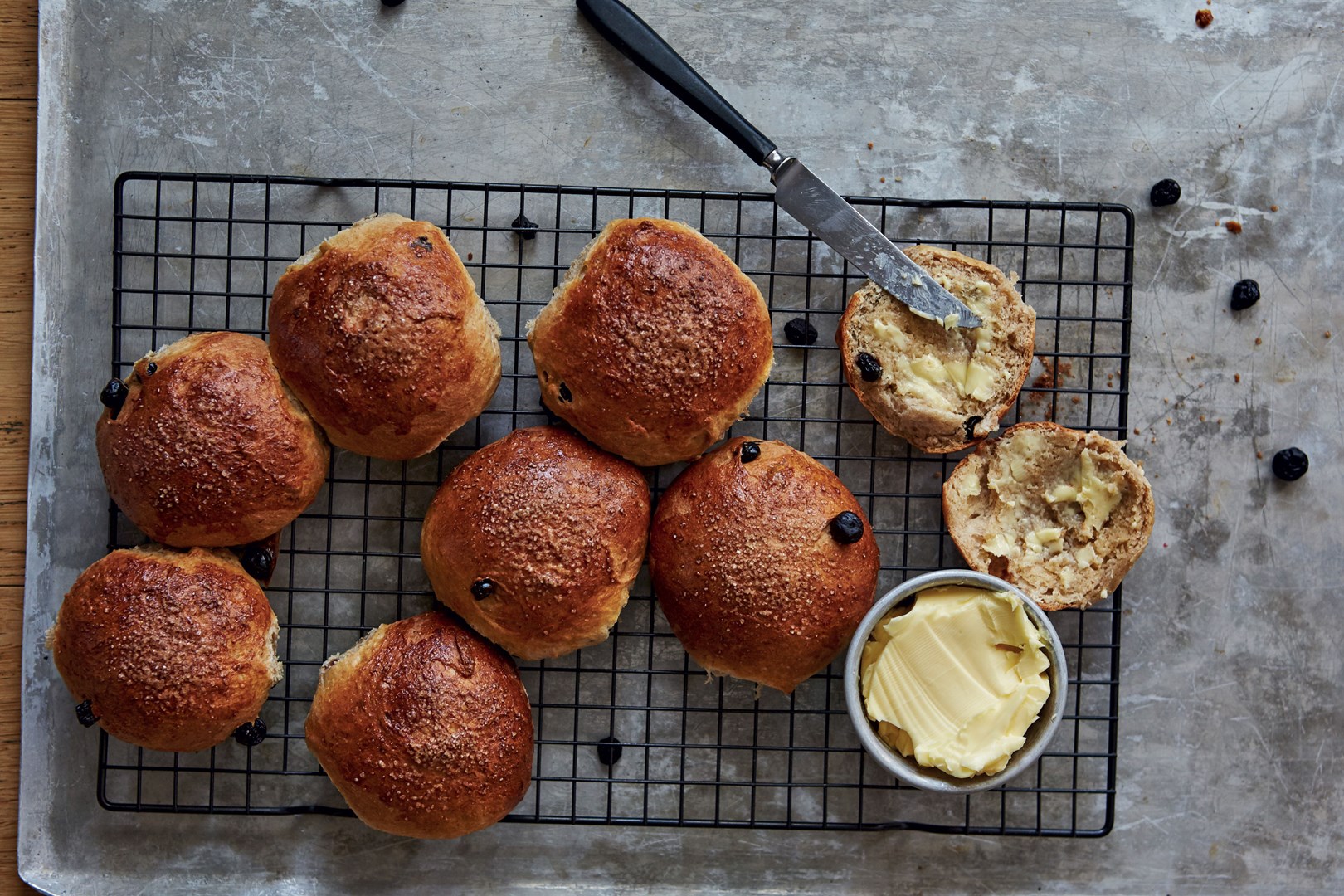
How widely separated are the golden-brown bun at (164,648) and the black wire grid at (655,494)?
24cm

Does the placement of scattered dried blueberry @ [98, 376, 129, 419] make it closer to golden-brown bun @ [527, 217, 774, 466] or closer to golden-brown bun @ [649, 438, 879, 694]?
golden-brown bun @ [527, 217, 774, 466]

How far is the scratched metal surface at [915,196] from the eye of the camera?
274cm

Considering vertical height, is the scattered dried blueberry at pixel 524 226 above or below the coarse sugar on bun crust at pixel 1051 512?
above

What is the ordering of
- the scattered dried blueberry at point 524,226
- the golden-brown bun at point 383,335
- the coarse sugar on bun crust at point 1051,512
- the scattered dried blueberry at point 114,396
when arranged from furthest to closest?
the scattered dried blueberry at point 524,226 → the coarse sugar on bun crust at point 1051,512 → the scattered dried blueberry at point 114,396 → the golden-brown bun at point 383,335

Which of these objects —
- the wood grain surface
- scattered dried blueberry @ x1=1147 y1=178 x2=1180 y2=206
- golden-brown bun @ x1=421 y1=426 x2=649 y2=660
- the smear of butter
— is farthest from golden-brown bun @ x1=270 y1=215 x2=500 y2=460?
scattered dried blueberry @ x1=1147 y1=178 x2=1180 y2=206

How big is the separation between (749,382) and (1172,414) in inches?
49.4

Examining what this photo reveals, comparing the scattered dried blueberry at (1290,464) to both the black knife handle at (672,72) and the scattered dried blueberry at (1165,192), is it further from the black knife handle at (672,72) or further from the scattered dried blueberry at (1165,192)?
the black knife handle at (672,72)

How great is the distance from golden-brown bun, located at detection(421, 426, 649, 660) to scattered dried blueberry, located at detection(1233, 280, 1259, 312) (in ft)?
5.69

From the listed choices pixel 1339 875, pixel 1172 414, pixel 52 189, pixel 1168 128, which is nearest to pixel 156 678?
pixel 52 189

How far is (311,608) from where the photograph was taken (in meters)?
2.73

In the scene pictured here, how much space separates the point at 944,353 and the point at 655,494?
2.76ft

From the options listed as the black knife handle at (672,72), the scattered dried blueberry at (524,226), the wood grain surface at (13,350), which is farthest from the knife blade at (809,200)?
the wood grain surface at (13,350)

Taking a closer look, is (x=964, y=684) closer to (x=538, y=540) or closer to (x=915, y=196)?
(x=538, y=540)

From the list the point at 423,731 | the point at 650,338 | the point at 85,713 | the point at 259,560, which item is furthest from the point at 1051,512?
the point at 85,713
